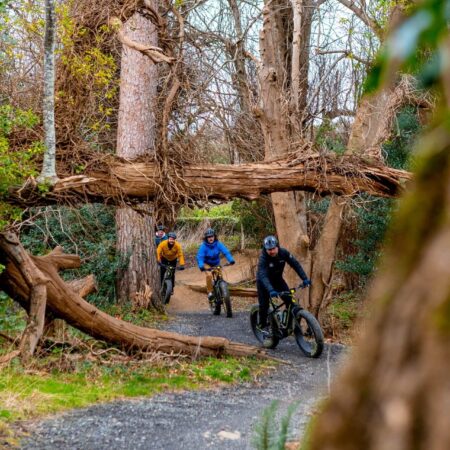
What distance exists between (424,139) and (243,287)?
2187cm

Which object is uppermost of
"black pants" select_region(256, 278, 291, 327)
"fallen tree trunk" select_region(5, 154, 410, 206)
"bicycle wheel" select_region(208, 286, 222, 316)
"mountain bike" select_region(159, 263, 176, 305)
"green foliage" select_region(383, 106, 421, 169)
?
"green foliage" select_region(383, 106, 421, 169)

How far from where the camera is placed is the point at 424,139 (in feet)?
2.05

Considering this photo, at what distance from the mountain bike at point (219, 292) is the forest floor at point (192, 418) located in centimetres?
510

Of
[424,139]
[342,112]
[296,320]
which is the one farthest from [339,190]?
[424,139]

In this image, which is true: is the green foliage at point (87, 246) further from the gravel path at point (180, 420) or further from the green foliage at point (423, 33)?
the green foliage at point (423, 33)

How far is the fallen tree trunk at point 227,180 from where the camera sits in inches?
381

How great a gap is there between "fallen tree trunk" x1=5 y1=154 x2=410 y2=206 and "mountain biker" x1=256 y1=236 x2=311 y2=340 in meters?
1.02

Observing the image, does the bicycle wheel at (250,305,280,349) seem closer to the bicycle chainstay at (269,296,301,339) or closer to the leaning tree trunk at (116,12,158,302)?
the bicycle chainstay at (269,296,301,339)

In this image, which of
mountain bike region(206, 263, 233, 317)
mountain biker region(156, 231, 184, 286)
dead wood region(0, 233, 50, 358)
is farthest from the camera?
mountain biker region(156, 231, 184, 286)

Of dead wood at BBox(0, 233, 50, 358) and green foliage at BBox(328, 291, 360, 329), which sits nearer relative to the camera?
dead wood at BBox(0, 233, 50, 358)

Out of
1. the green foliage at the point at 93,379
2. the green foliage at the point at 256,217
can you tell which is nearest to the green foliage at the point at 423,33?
the green foliage at the point at 93,379

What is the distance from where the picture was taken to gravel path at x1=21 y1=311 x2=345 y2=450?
20.7ft

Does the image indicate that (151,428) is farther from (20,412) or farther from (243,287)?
(243,287)

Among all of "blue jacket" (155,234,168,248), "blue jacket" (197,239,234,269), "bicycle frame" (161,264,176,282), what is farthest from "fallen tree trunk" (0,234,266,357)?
"blue jacket" (155,234,168,248)
